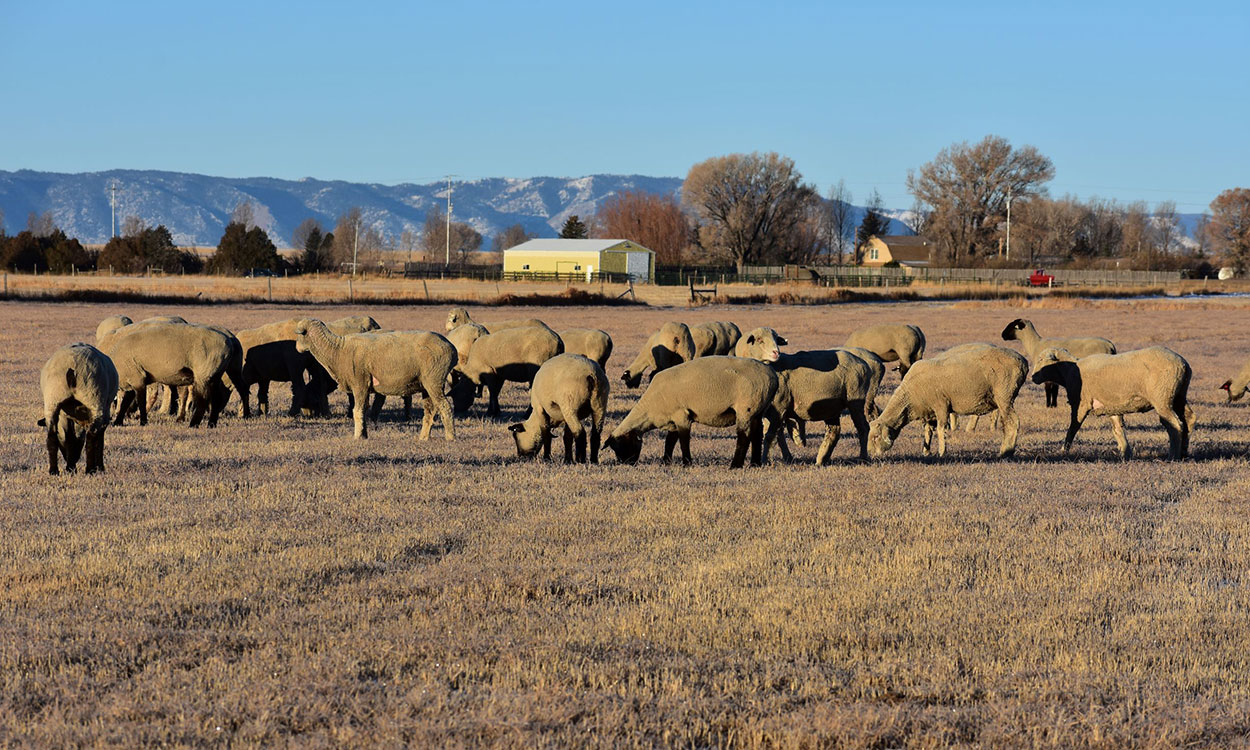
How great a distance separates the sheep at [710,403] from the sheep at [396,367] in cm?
321

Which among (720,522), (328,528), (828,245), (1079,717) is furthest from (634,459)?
(828,245)

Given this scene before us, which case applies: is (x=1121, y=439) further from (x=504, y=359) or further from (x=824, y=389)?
(x=504, y=359)

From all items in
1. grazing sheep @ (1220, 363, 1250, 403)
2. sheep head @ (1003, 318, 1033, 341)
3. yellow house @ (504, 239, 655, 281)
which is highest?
yellow house @ (504, 239, 655, 281)

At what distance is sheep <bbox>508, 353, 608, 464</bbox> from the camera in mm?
13930

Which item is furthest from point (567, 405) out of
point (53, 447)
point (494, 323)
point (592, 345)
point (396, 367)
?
point (494, 323)

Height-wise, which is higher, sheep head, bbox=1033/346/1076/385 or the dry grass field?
sheep head, bbox=1033/346/1076/385

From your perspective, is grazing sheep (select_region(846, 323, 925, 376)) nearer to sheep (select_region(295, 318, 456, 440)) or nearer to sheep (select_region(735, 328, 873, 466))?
sheep (select_region(735, 328, 873, 466))

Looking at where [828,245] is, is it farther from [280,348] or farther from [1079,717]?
[1079,717]

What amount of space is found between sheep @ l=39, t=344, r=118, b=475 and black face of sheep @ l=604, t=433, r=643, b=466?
5265 mm

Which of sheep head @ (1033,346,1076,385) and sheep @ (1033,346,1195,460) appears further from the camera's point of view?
sheep head @ (1033,346,1076,385)

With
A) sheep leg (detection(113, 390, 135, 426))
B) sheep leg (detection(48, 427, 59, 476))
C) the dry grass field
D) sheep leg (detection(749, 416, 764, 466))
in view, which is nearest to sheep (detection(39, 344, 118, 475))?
sheep leg (detection(48, 427, 59, 476))

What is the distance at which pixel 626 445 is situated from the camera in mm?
13914

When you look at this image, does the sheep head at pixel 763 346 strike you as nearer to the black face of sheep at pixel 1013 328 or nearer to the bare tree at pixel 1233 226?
the black face of sheep at pixel 1013 328

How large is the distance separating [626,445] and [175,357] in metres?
6.45
